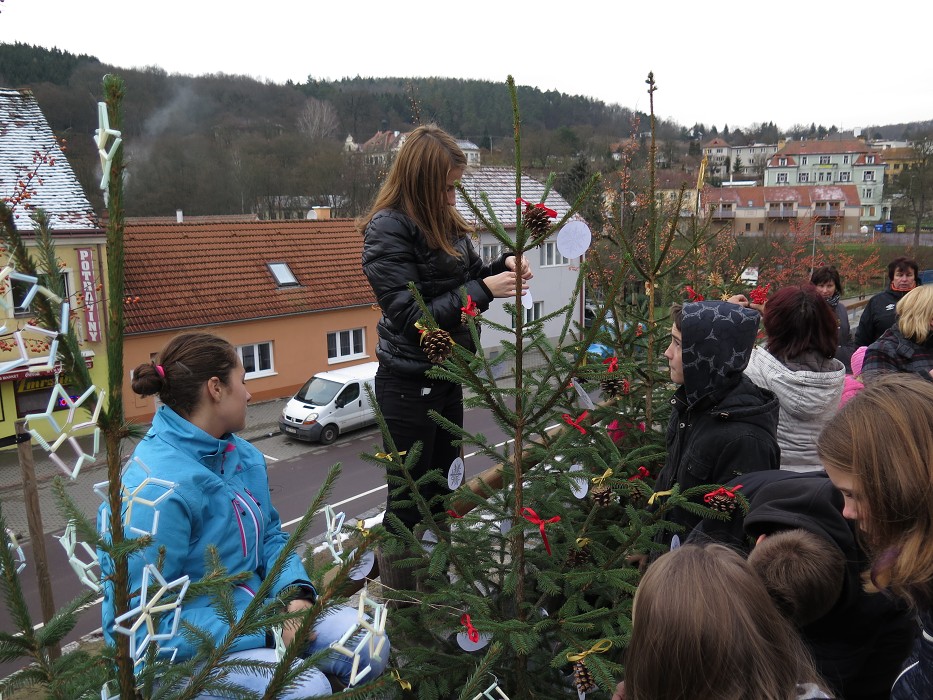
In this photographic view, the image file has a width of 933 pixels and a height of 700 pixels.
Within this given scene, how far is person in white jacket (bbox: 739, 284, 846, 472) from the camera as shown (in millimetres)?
Answer: 3193

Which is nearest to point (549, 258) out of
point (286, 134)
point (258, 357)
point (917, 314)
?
point (258, 357)

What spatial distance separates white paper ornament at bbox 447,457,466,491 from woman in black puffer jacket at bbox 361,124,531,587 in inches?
4.5

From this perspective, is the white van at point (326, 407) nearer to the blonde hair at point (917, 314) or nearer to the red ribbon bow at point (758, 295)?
the red ribbon bow at point (758, 295)

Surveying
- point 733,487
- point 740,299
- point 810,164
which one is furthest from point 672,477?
point 810,164

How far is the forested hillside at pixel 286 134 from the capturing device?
19297mm

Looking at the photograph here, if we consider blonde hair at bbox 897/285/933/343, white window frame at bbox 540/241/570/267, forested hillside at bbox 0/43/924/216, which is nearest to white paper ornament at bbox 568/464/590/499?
blonde hair at bbox 897/285/933/343

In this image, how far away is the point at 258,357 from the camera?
68.1 ft

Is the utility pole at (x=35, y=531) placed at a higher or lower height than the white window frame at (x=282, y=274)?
lower

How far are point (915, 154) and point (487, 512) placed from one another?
3563cm

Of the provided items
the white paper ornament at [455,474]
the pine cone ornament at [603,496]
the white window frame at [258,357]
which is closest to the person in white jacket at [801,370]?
the pine cone ornament at [603,496]

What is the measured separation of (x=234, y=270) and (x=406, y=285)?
19.4 metres

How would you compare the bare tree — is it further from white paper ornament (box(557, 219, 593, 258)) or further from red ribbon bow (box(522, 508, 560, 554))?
red ribbon bow (box(522, 508, 560, 554))

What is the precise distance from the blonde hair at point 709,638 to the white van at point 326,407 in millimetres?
15907

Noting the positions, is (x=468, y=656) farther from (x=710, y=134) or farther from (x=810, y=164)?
(x=710, y=134)
